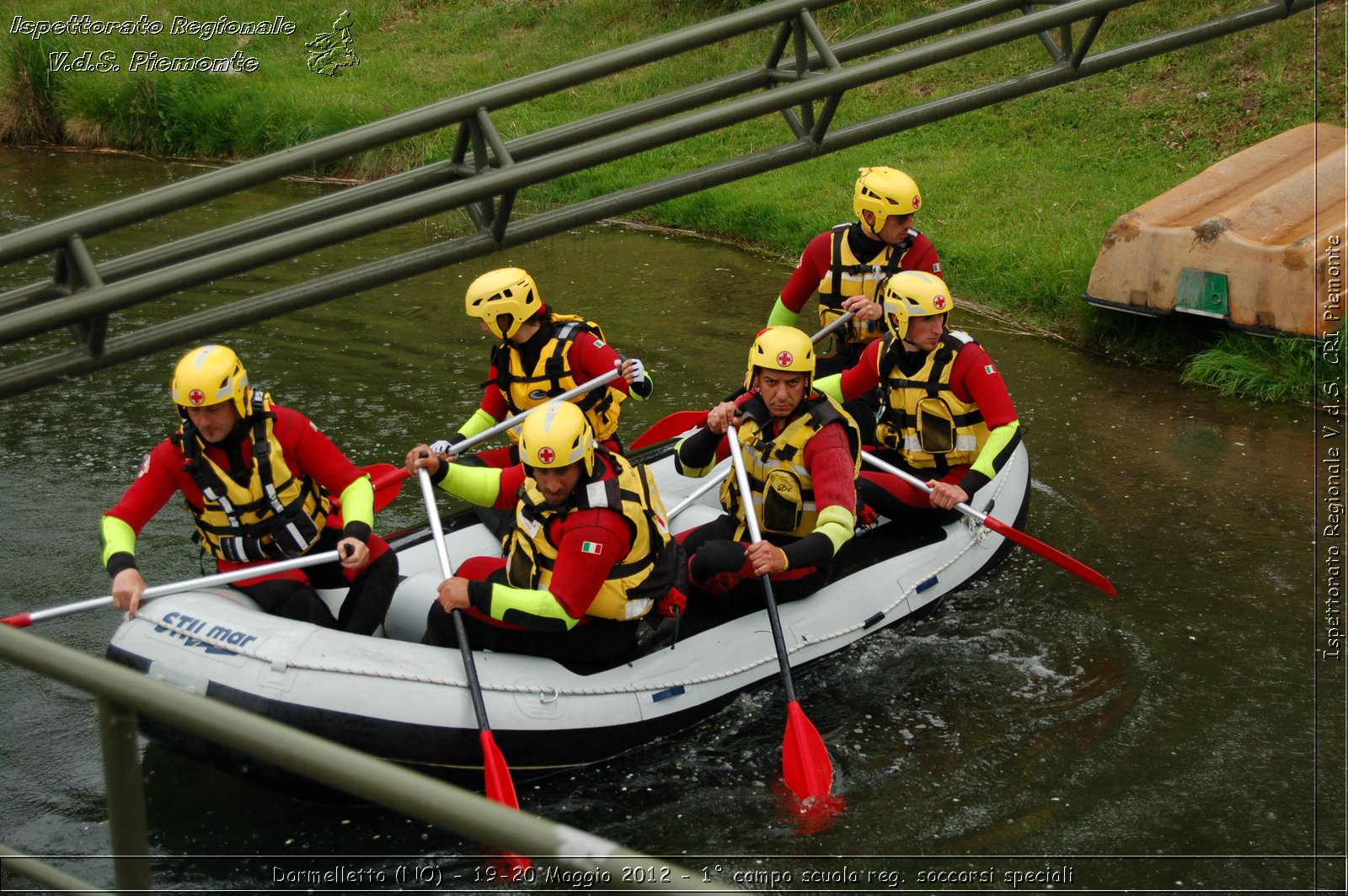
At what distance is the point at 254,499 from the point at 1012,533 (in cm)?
325

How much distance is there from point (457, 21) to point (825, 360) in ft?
39.9

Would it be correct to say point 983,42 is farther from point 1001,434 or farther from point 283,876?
point 283,876

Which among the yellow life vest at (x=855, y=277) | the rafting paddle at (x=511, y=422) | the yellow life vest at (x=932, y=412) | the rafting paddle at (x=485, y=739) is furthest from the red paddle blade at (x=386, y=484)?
the yellow life vest at (x=855, y=277)

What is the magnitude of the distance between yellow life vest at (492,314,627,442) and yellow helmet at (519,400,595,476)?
1.56 metres

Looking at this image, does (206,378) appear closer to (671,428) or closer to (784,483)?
(784,483)

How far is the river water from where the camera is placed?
441 centimetres

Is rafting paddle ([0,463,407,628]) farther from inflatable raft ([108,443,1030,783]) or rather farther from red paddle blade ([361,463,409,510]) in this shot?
red paddle blade ([361,463,409,510])

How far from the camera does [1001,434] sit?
18.6ft

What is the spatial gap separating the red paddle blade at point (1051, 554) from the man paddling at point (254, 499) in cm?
265

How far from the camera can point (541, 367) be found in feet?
19.4

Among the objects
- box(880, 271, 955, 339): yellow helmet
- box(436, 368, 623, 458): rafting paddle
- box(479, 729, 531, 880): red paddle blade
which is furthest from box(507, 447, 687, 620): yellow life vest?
box(880, 271, 955, 339): yellow helmet

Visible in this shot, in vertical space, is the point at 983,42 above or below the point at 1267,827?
above

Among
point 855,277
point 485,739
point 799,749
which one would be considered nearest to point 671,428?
point 855,277

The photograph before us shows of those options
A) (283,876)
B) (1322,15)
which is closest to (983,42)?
(283,876)
